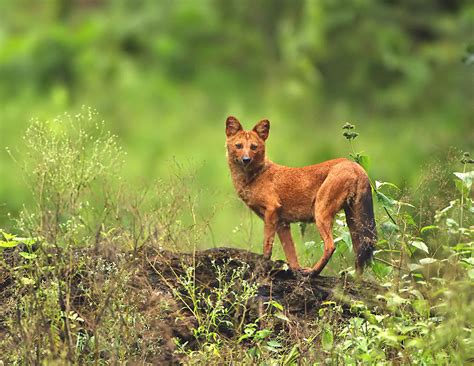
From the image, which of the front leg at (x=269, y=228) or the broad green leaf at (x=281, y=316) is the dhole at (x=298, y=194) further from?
the broad green leaf at (x=281, y=316)

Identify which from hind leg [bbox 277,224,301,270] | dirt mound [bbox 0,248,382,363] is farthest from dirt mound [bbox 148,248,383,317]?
hind leg [bbox 277,224,301,270]

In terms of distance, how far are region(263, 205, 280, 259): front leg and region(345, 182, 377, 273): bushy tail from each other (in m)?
0.49

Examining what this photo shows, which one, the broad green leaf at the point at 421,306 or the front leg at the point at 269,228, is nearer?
the broad green leaf at the point at 421,306

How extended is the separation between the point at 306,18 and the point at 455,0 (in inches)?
103

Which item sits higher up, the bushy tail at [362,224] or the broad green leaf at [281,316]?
the bushy tail at [362,224]

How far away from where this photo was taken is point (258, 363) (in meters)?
5.89

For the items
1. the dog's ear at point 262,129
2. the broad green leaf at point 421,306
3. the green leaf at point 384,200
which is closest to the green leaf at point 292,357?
the broad green leaf at point 421,306

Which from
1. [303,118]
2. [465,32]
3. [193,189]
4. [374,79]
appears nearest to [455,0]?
[465,32]

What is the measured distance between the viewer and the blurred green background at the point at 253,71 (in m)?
14.8

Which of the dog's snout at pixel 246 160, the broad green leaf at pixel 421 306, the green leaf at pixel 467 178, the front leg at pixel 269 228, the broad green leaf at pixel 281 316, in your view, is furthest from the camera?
the dog's snout at pixel 246 160

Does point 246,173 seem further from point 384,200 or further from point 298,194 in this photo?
point 384,200

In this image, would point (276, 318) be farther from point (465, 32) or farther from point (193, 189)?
point (465, 32)

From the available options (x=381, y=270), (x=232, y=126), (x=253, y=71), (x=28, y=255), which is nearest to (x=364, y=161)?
(x=381, y=270)

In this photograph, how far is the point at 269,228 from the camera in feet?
23.4
